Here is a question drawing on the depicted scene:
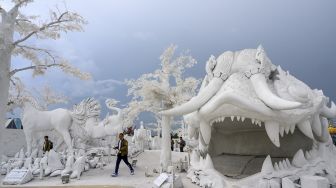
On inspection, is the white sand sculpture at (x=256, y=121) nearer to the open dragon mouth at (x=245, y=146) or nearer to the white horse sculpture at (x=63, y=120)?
the open dragon mouth at (x=245, y=146)

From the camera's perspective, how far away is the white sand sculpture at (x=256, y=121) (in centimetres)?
299

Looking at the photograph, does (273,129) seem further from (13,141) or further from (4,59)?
(13,141)

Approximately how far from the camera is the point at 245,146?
14.6ft

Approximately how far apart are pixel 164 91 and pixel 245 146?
14.1ft

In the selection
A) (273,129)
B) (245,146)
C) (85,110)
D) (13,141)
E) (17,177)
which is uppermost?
(85,110)

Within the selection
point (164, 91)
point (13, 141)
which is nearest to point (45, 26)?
point (164, 91)

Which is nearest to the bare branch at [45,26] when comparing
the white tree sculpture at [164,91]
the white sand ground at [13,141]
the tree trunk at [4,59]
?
the tree trunk at [4,59]

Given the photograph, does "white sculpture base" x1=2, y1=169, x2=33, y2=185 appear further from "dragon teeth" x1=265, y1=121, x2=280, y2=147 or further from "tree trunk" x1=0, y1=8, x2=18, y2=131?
"dragon teeth" x1=265, y1=121, x2=280, y2=147

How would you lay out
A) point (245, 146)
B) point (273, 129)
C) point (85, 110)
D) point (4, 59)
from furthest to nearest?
1. point (85, 110)
2. point (4, 59)
3. point (245, 146)
4. point (273, 129)

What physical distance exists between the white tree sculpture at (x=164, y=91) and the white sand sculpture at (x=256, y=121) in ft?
13.3

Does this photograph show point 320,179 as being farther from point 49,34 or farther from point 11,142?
point 11,142

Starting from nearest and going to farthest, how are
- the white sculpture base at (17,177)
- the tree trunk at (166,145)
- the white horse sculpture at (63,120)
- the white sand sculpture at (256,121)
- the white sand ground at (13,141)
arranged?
the white sand sculpture at (256,121), the white sculpture base at (17,177), the tree trunk at (166,145), the white horse sculpture at (63,120), the white sand ground at (13,141)

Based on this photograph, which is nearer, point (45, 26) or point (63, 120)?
point (45, 26)

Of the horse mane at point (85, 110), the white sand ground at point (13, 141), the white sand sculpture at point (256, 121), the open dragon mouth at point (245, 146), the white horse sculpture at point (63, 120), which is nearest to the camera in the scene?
the white sand sculpture at point (256, 121)
